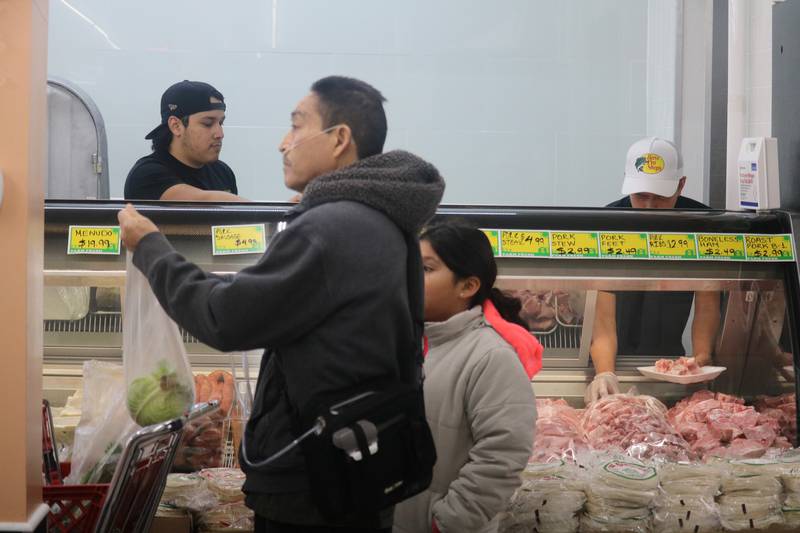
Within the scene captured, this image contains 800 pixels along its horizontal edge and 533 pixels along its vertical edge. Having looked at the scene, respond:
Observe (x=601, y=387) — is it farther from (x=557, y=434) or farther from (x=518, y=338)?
(x=518, y=338)

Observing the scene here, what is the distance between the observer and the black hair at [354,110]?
2.14 meters

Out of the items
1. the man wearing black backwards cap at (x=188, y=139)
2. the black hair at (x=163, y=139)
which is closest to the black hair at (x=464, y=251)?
the man wearing black backwards cap at (x=188, y=139)

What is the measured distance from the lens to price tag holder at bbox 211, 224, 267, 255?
10.2ft

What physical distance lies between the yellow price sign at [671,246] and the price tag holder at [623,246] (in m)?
0.03

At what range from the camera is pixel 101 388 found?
265 cm

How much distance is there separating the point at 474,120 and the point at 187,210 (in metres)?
3.53

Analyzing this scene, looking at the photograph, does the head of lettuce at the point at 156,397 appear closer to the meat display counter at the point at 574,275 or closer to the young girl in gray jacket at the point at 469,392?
the young girl in gray jacket at the point at 469,392

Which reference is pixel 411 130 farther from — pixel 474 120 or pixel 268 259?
pixel 268 259

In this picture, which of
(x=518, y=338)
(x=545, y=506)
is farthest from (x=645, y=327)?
(x=518, y=338)

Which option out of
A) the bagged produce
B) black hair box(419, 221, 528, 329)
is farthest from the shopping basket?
black hair box(419, 221, 528, 329)

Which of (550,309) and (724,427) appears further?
(550,309)

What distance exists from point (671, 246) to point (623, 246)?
17 centimetres

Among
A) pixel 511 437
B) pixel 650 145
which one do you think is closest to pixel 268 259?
pixel 511 437

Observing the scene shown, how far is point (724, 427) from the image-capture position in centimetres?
329
